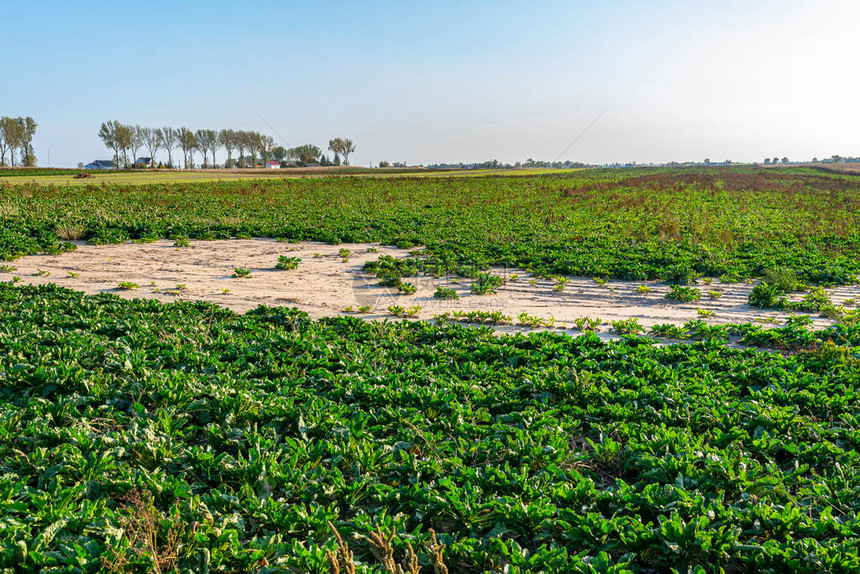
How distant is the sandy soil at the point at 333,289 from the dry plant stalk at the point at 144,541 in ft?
20.3

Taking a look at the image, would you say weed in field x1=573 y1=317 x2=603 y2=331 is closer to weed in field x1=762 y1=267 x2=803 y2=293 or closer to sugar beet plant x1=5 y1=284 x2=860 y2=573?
sugar beet plant x1=5 y1=284 x2=860 y2=573

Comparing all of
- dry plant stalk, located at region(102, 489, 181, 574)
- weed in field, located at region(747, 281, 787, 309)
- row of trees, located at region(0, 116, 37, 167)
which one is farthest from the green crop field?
row of trees, located at region(0, 116, 37, 167)

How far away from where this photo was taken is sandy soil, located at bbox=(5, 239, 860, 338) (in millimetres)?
10188

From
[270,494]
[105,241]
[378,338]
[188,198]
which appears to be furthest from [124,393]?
[188,198]

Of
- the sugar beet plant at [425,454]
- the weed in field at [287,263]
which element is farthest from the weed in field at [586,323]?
the weed in field at [287,263]

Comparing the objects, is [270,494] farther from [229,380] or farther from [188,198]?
[188,198]

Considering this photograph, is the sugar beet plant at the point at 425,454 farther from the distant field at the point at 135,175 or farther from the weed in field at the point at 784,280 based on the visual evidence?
the distant field at the point at 135,175

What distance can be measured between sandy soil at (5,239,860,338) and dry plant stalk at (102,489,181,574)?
6198 mm

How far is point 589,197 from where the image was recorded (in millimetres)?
37219

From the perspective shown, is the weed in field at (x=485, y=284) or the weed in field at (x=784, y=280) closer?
the weed in field at (x=784, y=280)

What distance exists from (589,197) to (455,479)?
118ft

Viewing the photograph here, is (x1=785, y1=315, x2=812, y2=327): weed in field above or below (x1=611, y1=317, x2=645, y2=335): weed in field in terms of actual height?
above

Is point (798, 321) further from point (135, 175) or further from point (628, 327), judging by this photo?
point (135, 175)

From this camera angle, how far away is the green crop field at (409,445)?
3.52 meters
